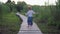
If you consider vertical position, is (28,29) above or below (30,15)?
below

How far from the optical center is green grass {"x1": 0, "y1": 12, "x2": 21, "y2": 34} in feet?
34.8

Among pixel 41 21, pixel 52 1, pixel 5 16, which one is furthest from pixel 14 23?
pixel 52 1

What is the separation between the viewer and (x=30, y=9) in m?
10.6

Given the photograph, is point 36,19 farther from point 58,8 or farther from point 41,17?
point 58,8

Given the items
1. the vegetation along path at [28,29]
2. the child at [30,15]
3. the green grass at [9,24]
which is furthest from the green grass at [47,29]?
the green grass at [9,24]

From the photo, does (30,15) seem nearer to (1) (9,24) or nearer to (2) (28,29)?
(2) (28,29)

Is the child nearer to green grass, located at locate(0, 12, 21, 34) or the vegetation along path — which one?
the vegetation along path

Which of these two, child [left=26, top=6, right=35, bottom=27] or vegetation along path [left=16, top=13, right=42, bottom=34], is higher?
child [left=26, top=6, right=35, bottom=27]

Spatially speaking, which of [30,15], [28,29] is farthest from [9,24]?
[30,15]

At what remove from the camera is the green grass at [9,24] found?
1061 cm

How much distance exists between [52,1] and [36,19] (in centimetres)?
102

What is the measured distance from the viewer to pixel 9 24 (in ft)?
35.2

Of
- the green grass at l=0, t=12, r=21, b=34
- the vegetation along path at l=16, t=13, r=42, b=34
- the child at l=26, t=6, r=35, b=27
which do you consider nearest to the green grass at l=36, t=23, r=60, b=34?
the vegetation along path at l=16, t=13, r=42, b=34

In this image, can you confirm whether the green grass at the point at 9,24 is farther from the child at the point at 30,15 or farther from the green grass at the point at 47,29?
the green grass at the point at 47,29
